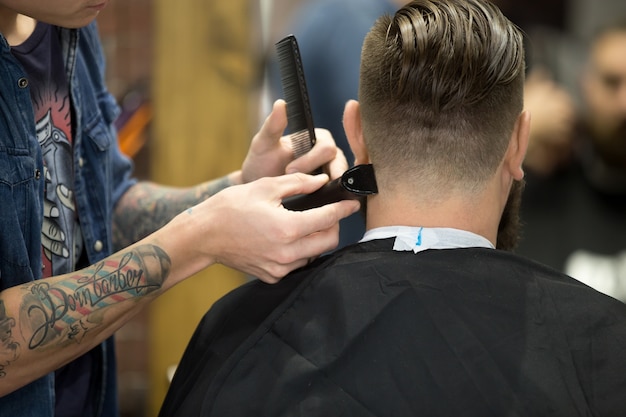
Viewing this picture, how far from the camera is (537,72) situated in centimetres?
346

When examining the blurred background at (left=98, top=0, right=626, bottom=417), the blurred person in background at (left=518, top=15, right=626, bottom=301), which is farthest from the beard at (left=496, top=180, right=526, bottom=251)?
the blurred person in background at (left=518, top=15, right=626, bottom=301)

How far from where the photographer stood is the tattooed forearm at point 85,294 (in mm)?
1412

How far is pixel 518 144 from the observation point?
5.01ft

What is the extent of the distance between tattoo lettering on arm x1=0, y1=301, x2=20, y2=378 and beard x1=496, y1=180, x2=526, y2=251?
884mm

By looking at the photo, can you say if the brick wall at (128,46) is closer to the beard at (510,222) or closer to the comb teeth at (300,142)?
the comb teeth at (300,142)

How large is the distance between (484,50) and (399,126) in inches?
7.3

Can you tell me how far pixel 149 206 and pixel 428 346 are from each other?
0.82 metres

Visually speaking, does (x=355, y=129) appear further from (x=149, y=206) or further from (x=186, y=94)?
(x=186, y=94)

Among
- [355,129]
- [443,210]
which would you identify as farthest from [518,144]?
[355,129]

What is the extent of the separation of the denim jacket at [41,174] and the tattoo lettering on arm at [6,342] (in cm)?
10

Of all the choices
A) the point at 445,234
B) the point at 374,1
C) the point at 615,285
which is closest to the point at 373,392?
the point at 445,234

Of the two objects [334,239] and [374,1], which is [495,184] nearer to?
[334,239]

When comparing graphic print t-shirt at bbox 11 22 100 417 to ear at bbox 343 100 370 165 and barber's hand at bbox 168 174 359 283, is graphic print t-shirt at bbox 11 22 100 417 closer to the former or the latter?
barber's hand at bbox 168 174 359 283

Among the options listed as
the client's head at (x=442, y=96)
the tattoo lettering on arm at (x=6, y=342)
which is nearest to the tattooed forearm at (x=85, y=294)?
the tattoo lettering on arm at (x=6, y=342)
